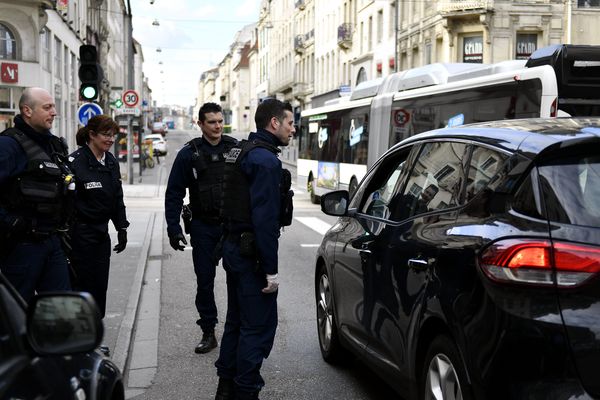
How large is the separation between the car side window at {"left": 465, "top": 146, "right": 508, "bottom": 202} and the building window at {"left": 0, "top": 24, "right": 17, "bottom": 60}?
26090mm

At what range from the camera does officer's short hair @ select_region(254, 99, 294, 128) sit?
5.02 m

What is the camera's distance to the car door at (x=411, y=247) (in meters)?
4.10

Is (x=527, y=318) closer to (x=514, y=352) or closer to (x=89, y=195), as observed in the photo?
(x=514, y=352)

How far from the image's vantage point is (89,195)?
6.32m

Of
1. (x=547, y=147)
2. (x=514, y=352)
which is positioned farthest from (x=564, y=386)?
(x=547, y=147)

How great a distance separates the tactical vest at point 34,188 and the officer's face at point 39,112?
0.10 m

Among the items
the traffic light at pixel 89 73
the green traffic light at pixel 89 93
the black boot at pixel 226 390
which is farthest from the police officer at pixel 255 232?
the green traffic light at pixel 89 93

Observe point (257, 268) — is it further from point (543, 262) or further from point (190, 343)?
point (190, 343)

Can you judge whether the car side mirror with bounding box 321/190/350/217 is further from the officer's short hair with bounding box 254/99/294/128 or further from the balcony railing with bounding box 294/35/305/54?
the balcony railing with bounding box 294/35/305/54

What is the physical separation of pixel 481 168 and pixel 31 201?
282cm

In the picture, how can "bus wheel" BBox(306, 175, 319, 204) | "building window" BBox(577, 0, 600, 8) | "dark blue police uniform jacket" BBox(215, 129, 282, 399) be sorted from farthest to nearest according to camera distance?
"building window" BBox(577, 0, 600, 8) → "bus wheel" BBox(306, 175, 319, 204) → "dark blue police uniform jacket" BBox(215, 129, 282, 399)

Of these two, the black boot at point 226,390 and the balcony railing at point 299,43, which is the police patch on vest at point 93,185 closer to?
the black boot at point 226,390

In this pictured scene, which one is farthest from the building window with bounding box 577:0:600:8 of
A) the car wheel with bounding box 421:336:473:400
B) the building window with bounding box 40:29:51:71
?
the car wheel with bounding box 421:336:473:400

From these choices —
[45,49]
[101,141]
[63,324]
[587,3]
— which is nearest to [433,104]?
[101,141]
